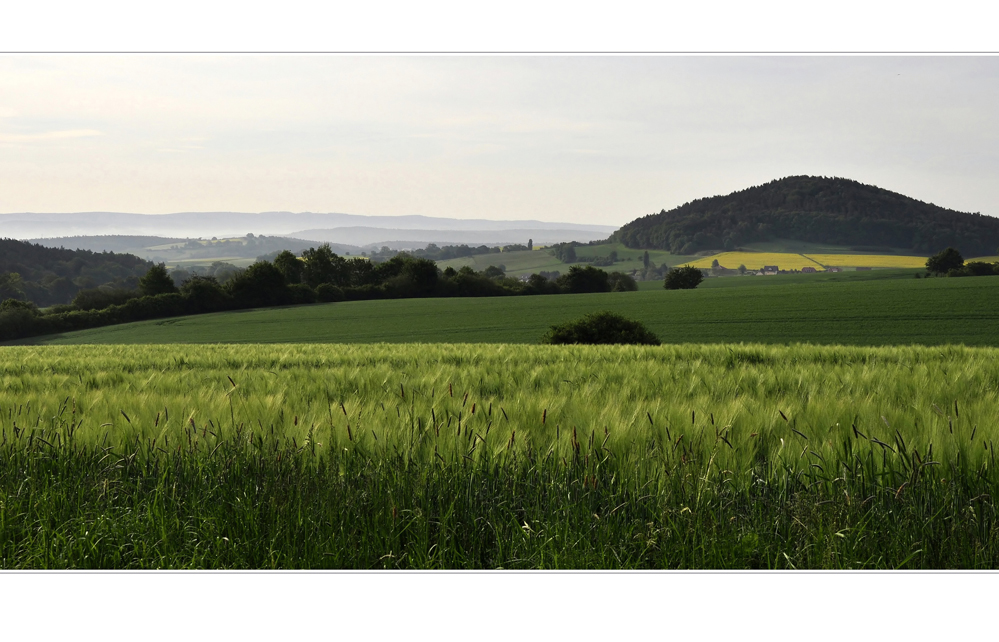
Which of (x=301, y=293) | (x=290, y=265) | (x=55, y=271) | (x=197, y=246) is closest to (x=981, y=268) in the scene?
(x=301, y=293)

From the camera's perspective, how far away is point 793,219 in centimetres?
10694

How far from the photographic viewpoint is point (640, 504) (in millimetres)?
2660

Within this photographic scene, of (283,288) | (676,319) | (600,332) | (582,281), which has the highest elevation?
(582,281)

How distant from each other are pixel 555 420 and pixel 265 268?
201 feet

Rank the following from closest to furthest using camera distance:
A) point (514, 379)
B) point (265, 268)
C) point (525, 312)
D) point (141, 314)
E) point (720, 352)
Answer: point (514, 379), point (720, 352), point (525, 312), point (141, 314), point (265, 268)

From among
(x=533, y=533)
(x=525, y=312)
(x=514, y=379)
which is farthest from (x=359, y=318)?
(x=533, y=533)

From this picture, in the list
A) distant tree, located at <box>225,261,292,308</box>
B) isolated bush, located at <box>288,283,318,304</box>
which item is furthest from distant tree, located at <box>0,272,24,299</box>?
isolated bush, located at <box>288,283,318,304</box>

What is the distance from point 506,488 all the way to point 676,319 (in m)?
40.8

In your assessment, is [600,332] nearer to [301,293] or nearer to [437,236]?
[301,293]

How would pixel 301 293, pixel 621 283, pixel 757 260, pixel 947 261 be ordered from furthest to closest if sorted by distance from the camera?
pixel 757 260 < pixel 621 283 < pixel 947 261 < pixel 301 293

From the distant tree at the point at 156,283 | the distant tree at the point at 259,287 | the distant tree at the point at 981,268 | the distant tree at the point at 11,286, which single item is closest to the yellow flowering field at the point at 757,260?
the distant tree at the point at 981,268

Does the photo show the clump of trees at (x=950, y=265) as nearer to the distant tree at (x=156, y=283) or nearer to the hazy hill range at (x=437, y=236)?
the hazy hill range at (x=437, y=236)

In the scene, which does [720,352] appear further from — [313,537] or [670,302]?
[670,302]

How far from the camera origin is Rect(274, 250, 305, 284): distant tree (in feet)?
219
